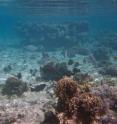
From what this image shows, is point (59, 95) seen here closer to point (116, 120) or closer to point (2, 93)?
point (116, 120)

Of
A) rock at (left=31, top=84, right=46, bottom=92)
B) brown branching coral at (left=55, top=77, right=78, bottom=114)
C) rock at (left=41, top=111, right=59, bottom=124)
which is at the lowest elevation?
rock at (left=41, top=111, right=59, bottom=124)

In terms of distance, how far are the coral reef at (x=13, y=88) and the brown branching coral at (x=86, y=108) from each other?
7429 millimetres

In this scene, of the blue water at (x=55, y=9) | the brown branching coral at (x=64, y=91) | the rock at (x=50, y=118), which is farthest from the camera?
the blue water at (x=55, y=9)

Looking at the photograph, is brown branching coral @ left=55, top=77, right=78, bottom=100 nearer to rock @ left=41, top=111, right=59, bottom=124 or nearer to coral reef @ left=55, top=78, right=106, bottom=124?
coral reef @ left=55, top=78, right=106, bottom=124

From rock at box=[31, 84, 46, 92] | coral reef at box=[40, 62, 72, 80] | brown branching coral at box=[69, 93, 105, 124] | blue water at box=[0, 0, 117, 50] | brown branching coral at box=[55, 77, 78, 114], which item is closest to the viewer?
brown branching coral at box=[69, 93, 105, 124]

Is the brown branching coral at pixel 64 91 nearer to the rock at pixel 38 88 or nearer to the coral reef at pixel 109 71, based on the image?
the rock at pixel 38 88

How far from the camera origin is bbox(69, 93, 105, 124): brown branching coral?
7023 mm

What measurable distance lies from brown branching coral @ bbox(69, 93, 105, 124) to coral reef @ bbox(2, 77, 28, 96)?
7429 millimetres

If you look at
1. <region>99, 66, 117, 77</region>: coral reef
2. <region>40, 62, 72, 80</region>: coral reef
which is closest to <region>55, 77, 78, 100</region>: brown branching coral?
<region>40, 62, 72, 80</region>: coral reef

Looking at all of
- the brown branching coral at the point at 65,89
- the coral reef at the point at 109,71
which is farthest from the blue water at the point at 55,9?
the brown branching coral at the point at 65,89

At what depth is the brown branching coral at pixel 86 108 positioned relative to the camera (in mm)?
7023

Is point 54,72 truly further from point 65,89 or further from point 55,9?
point 55,9

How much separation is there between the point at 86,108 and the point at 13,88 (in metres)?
8.00

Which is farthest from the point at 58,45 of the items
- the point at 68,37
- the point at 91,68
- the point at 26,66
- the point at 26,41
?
the point at 91,68
